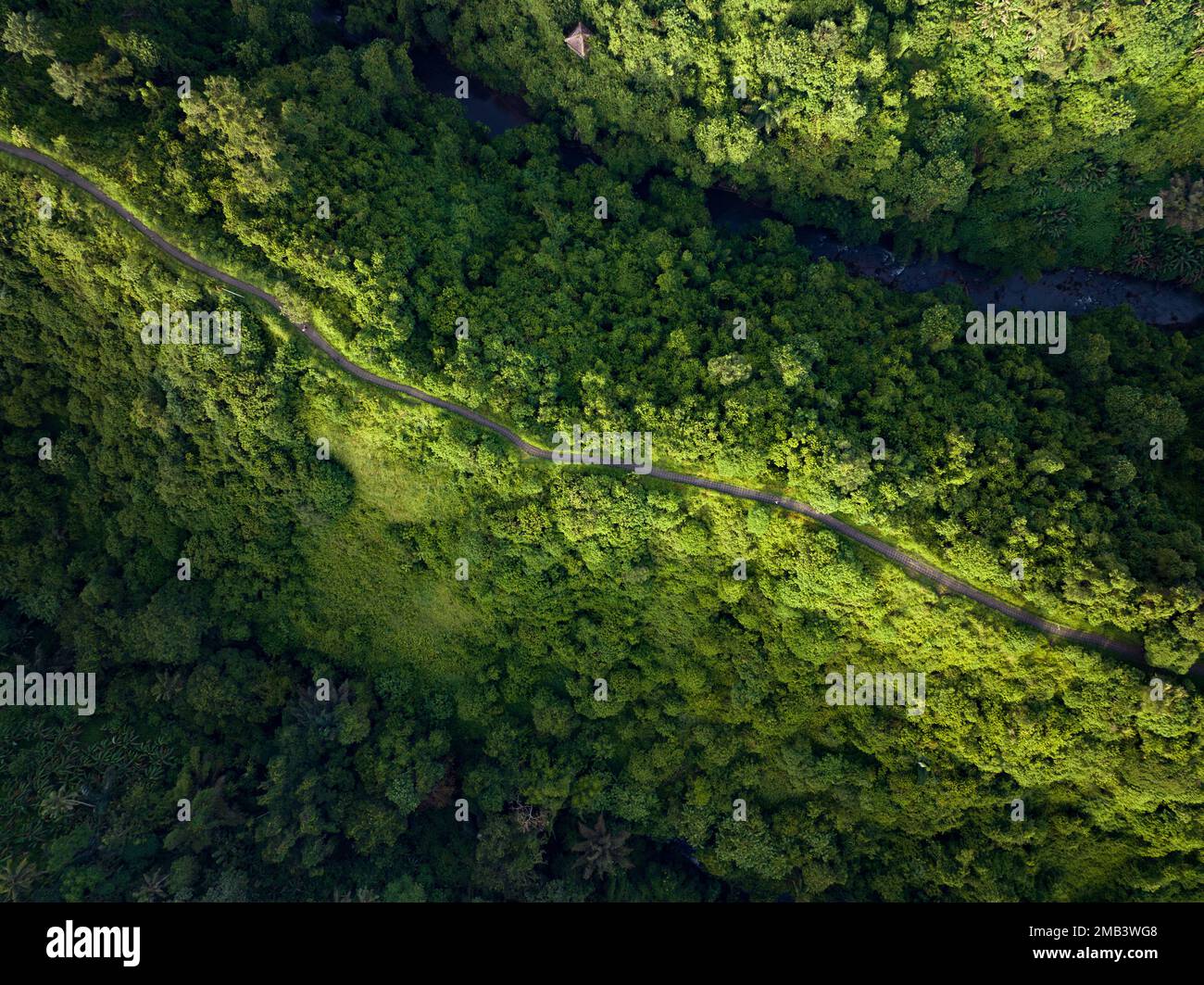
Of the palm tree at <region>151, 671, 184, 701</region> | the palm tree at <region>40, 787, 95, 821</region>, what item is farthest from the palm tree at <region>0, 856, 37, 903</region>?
the palm tree at <region>151, 671, 184, 701</region>

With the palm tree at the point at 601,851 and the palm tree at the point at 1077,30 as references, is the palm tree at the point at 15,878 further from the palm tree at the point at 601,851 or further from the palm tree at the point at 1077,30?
the palm tree at the point at 1077,30

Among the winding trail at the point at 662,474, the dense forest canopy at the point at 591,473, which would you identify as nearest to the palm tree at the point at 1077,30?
the dense forest canopy at the point at 591,473

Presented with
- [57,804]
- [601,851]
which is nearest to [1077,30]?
[601,851]

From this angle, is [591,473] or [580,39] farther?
[580,39]

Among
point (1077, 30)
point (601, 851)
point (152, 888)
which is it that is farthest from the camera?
point (601, 851)

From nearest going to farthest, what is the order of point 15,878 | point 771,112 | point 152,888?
point 15,878 < point 152,888 < point 771,112

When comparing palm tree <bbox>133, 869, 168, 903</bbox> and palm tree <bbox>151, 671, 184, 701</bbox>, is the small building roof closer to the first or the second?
palm tree <bbox>151, 671, 184, 701</bbox>

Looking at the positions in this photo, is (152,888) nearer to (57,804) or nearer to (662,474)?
(57,804)
